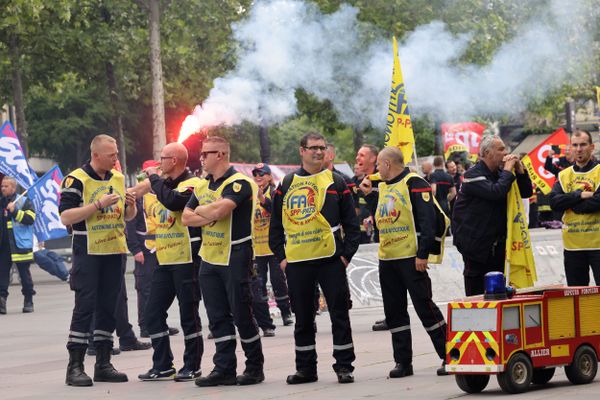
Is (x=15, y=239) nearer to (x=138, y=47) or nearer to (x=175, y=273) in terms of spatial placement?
(x=175, y=273)

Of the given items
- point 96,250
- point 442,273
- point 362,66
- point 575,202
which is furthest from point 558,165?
point 362,66

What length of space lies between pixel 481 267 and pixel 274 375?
198cm

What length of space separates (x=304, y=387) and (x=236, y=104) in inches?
556

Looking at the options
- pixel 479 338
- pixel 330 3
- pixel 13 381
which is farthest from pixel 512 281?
pixel 330 3

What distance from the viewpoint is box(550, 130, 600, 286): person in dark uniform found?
1157 cm

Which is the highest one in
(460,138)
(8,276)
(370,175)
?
(460,138)

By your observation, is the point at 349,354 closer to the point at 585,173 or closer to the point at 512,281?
the point at 512,281

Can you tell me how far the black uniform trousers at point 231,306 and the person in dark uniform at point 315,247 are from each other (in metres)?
0.35

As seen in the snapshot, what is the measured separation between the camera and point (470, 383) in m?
9.80

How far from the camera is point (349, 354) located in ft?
35.5

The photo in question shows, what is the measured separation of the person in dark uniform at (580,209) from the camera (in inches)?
456

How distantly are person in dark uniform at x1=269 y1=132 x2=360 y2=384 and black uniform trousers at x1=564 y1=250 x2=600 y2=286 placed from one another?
6.78 feet

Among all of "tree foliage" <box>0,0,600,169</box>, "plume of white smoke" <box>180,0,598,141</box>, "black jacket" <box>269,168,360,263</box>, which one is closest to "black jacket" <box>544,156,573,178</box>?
"black jacket" <box>269,168,360,263</box>

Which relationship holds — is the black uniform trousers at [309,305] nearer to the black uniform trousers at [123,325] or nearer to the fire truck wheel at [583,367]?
the fire truck wheel at [583,367]
